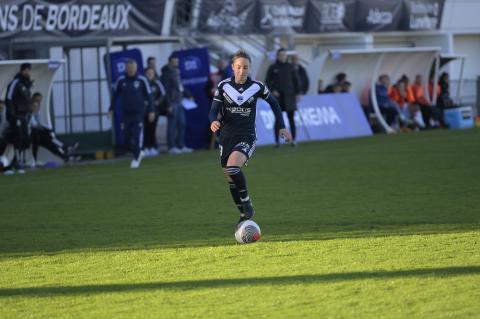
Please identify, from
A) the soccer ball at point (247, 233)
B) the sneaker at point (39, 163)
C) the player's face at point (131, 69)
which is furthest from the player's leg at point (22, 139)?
the soccer ball at point (247, 233)

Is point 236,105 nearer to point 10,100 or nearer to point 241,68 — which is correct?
point 241,68

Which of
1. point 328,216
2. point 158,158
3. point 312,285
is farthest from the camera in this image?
point 158,158

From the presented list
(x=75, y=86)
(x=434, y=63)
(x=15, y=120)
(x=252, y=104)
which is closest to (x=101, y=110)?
(x=75, y=86)

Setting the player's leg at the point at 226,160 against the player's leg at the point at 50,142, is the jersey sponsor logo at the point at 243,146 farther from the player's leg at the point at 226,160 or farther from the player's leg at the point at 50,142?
the player's leg at the point at 50,142

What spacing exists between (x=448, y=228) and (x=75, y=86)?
1494 centimetres

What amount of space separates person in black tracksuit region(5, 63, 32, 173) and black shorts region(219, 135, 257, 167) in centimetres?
942

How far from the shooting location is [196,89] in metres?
24.7

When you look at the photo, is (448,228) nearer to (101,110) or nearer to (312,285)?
(312,285)

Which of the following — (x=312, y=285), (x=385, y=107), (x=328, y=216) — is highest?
(x=312, y=285)

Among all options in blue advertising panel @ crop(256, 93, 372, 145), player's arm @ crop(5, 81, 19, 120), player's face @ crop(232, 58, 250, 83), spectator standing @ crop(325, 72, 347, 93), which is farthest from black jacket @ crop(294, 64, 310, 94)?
player's face @ crop(232, 58, 250, 83)

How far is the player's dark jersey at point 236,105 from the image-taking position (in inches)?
424

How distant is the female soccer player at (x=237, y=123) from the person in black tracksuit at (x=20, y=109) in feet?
30.6

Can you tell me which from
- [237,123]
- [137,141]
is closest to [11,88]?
[137,141]

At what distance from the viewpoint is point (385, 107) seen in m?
28.7
